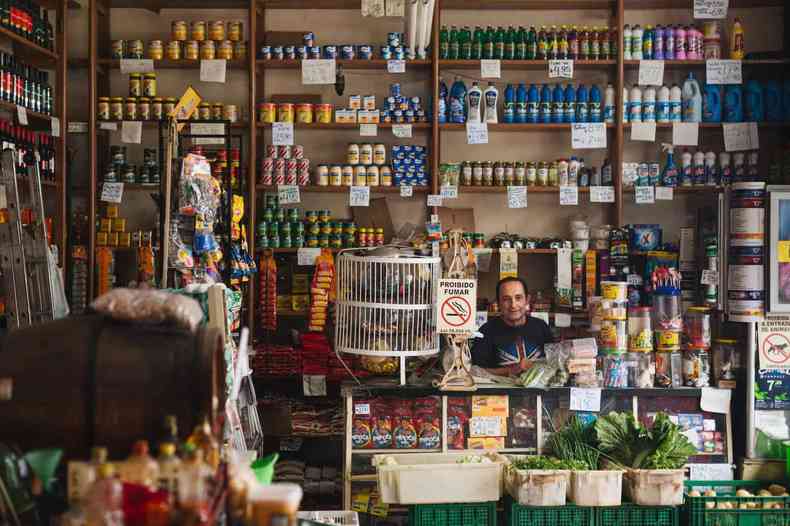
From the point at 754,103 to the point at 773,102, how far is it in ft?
0.42

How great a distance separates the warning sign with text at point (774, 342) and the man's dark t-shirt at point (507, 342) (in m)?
1.28

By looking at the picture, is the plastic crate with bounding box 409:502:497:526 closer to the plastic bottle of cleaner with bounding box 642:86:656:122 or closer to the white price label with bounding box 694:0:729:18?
the plastic bottle of cleaner with bounding box 642:86:656:122

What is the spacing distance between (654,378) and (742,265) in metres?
0.76

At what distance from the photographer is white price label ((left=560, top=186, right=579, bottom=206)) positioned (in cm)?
623

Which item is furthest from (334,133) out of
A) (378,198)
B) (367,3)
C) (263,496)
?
(263,496)

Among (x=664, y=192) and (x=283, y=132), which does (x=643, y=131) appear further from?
(x=283, y=132)

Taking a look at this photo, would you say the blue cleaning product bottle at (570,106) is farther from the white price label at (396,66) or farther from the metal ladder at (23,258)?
the metal ladder at (23,258)

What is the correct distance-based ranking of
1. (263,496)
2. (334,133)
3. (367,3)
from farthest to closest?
(334,133), (367,3), (263,496)

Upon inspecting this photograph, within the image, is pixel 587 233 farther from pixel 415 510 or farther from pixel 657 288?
pixel 415 510

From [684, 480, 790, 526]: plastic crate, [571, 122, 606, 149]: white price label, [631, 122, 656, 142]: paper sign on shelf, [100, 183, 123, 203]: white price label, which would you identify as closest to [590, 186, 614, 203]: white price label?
[571, 122, 606, 149]: white price label

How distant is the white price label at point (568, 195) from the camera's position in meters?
6.23

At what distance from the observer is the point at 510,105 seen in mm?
6270

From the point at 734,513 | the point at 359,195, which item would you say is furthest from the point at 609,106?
the point at 734,513

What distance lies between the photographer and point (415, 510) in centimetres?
398
